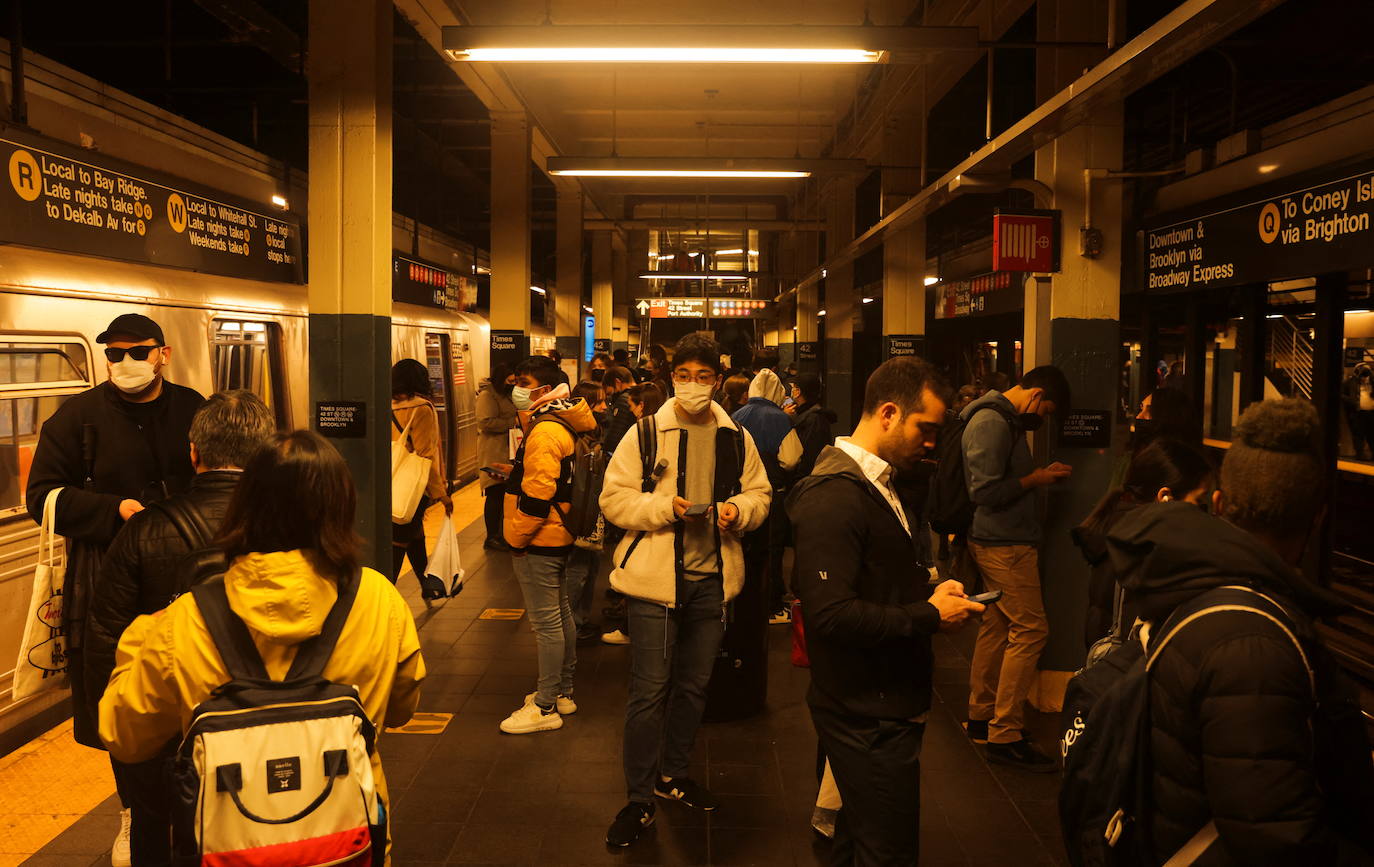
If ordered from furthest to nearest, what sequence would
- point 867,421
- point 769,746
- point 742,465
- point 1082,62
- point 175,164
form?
point 175,164 → point 1082,62 → point 769,746 → point 742,465 → point 867,421

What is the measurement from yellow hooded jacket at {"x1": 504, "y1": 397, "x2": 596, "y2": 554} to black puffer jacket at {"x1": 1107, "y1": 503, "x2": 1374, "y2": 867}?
3.20 meters

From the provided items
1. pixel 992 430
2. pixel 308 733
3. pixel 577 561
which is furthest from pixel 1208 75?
pixel 308 733

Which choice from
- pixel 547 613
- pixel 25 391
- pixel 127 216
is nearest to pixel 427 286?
pixel 127 216

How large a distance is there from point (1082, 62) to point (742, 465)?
3119mm

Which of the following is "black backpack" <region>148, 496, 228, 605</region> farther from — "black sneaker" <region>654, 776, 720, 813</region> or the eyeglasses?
"black sneaker" <region>654, 776, 720, 813</region>

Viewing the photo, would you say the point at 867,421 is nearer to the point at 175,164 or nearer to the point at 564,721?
the point at 564,721

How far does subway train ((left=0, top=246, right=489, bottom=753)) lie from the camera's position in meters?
4.93

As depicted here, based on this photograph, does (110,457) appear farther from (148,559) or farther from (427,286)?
(427,286)

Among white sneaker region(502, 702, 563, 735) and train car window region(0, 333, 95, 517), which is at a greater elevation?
train car window region(0, 333, 95, 517)

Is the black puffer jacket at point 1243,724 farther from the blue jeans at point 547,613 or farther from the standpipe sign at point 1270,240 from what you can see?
the standpipe sign at point 1270,240

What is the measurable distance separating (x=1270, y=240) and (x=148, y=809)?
6.10 meters

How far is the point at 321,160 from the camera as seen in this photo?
20.0ft

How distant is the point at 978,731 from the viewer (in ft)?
16.0

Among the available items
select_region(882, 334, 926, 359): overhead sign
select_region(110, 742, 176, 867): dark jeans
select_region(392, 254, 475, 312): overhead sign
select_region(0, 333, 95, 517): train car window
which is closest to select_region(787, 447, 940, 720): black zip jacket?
select_region(110, 742, 176, 867): dark jeans
